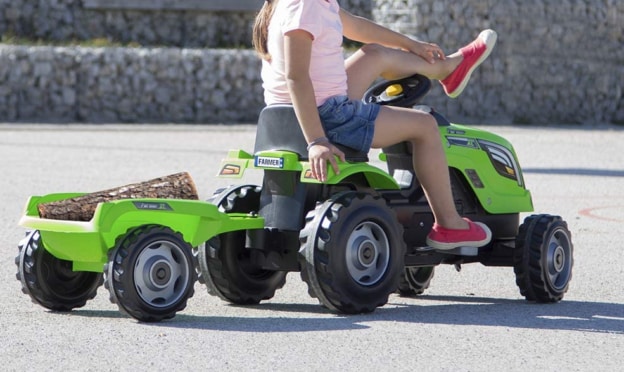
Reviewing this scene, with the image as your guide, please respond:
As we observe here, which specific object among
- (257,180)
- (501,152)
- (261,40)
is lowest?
(257,180)

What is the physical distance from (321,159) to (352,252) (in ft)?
1.58

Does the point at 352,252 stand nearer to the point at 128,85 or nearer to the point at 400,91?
the point at 400,91

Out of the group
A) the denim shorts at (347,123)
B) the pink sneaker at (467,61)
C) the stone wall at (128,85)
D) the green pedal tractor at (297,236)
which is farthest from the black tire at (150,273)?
the stone wall at (128,85)

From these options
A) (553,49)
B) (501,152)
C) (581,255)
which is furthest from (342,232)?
(553,49)

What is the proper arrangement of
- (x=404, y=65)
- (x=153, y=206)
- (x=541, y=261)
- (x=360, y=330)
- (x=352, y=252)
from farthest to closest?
(x=541, y=261) < (x=404, y=65) < (x=352, y=252) < (x=153, y=206) < (x=360, y=330)

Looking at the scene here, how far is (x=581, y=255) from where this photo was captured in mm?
8766

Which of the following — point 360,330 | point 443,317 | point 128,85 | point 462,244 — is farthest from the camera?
point 128,85

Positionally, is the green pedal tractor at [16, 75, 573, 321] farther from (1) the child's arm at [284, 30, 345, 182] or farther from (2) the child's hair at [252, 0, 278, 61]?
(2) the child's hair at [252, 0, 278, 61]

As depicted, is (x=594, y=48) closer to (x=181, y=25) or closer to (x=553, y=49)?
(x=553, y=49)

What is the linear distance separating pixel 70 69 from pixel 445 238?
17733 mm

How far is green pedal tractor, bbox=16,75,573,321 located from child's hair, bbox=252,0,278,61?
288 millimetres

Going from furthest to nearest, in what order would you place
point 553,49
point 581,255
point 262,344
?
point 553,49, point 581,255, point 262,344

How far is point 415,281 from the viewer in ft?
24.0

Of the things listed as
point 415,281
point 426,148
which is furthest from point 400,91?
point 415,281
